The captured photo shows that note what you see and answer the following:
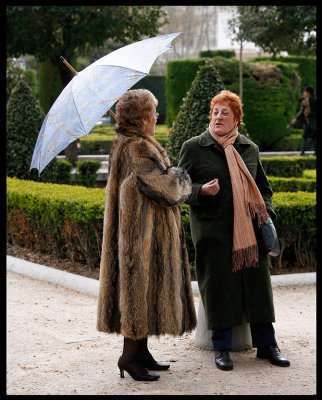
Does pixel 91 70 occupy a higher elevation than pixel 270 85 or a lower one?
lower

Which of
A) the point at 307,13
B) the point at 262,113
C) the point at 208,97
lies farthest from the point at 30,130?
the point at 262,113

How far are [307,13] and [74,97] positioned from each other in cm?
1137

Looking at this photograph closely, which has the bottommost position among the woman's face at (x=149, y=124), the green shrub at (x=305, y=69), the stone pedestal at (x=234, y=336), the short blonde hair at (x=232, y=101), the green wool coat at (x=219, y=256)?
the stone pedestal at (x=234, y=336)

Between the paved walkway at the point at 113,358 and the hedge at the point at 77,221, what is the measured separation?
2.90ft

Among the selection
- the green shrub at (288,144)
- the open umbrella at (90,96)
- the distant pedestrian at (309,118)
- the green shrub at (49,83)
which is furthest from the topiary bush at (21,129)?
the green shrub at (288,144)

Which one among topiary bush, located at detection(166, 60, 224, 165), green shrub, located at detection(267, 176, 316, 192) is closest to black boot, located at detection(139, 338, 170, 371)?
topiary bush, located at detection(166, 60, 224, 165)

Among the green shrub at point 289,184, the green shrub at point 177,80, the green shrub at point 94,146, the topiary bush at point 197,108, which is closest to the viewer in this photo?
the topiary bush at point 197,108

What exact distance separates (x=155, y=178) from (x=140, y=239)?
0.37m

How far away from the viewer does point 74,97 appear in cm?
416

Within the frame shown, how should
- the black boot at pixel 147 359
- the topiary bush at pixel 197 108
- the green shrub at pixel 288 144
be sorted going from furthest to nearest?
the green shrub at pixel 288 144
the topiary bush at pixel 197 108
the black boot at pixel 147 359

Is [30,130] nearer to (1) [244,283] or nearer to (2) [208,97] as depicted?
(2) [208,97]

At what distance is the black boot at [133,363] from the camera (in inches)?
158

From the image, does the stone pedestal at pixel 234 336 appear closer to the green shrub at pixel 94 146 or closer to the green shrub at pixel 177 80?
the green shrub at pixel 177 80

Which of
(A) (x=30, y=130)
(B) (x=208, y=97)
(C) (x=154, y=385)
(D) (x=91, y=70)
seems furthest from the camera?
(A) (x=30, y=130)
